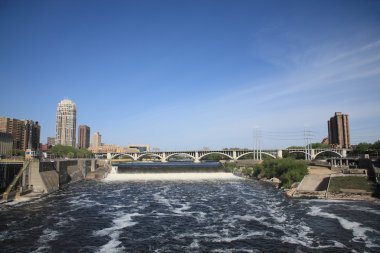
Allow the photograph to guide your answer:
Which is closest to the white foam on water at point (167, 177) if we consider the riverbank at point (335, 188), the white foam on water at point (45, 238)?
the riverbank at point (335, 188)

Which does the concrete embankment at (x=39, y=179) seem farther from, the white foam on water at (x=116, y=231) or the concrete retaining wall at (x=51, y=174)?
the white foam on water at (x=116, y=231)

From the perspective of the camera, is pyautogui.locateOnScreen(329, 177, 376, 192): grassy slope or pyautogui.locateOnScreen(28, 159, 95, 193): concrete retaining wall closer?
pyautogui.locateOnScreen(329, 177, 376, 192): grassy slope

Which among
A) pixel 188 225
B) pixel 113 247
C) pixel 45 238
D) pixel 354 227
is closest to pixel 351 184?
pixel 354 227

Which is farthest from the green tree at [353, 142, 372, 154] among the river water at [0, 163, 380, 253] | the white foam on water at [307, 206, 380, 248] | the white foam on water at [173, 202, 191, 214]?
the white foam on water at [173, 202, 191, 214]

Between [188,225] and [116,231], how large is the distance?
8908mm

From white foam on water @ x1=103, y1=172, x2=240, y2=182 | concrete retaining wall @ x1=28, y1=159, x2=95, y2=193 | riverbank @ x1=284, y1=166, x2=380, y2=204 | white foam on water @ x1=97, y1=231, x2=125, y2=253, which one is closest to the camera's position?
white foam on water @ x1=97, y1=231, x2=125, y2=253

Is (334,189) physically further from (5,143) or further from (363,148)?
(5,143)

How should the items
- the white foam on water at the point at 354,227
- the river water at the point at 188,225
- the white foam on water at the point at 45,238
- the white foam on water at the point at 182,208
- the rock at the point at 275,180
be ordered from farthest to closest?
the rock at the point at 275,180
the white foam on water at the point at 182,208
the white foam on water at the point at 354,227
the river water at the point at 188,225
the white foam on water at the point at 45,238

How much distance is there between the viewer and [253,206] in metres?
50.6

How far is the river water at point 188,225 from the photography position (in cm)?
2970

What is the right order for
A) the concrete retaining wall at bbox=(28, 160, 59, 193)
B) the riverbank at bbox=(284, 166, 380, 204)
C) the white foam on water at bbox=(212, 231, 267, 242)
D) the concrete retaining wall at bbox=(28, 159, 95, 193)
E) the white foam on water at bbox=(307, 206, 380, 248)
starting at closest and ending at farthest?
the white foam on water at bbox=(307, 206, 380, 248) < the white foam on water at bbox=(212, 231, 267, 242) < the riverbank at bbox=(284, 166, 380, 204) < the concrete retaining wall at bbox=(28, 160, 59, 193) < the concrete retaining wall at bbox=(28, 159, 95, 193)

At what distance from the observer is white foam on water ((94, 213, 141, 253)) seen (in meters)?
29.1

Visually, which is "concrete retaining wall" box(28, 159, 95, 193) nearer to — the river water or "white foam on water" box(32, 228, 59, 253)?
the river water

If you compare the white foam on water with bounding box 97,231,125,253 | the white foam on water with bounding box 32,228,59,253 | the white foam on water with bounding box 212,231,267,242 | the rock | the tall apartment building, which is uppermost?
the tall apartment building
